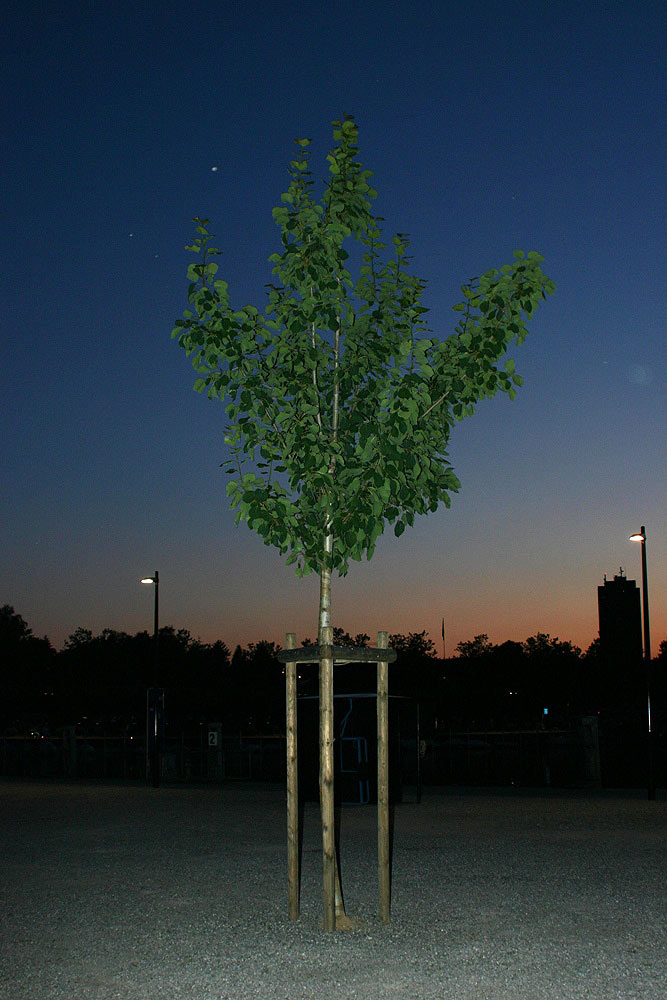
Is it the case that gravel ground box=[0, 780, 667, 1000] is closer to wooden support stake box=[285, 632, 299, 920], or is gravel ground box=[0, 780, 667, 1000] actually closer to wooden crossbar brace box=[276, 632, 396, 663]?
wooden support stake box=[285, 632, 299, 920]

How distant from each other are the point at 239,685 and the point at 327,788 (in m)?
110

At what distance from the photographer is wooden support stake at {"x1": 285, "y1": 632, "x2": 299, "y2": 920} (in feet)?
33.1

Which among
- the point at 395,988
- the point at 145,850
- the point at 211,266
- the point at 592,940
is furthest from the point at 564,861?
the point at 211,266

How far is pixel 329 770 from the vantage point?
9664 mm

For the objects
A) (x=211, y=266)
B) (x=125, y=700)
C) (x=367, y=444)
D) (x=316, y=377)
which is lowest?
(x=125, y=700)

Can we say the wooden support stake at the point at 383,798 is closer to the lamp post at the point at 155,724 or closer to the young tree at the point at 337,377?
the young tree at the point at 337,377

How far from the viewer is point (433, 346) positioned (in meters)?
10.5

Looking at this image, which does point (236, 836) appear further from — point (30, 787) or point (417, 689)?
point (417, 689)

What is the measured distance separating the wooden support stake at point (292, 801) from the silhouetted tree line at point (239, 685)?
255 ft

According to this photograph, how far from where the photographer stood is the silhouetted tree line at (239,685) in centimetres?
9325

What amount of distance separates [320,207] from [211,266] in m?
1.19

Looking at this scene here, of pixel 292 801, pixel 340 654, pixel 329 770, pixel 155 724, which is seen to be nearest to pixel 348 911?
pixel 292 801

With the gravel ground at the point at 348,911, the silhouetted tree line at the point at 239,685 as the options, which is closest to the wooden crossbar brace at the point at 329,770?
the gravel ground at the point at 348,911

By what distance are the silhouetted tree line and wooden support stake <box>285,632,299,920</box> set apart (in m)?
77.7
